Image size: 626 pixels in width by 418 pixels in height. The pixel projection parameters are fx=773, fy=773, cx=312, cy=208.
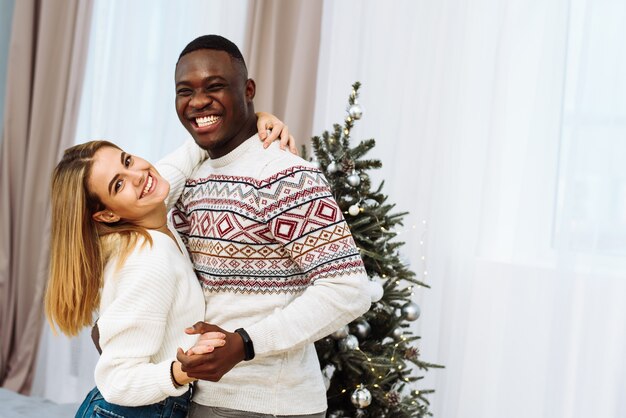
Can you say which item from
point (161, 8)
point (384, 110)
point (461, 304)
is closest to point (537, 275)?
point (461, 304)

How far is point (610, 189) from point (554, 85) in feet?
1.40

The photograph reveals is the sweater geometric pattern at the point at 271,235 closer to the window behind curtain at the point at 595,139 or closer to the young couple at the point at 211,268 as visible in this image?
the young couple at the point at 211,268

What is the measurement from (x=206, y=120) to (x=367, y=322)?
102 cm

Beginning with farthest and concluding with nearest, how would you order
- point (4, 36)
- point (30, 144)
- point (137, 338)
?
point (4, 36) < point (30, 144) < point (137, 338)

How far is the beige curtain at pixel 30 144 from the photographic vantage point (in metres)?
4.20

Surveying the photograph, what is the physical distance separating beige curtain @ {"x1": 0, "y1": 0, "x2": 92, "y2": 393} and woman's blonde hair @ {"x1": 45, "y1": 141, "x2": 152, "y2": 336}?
2668 millimetres

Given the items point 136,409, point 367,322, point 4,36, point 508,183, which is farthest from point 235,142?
point 4,36

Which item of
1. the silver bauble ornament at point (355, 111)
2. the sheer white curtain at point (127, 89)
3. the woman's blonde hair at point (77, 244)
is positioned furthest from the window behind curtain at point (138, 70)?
the woman's blonde hair at point (77, 244)

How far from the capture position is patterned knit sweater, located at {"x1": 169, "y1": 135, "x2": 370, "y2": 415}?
4.95ft

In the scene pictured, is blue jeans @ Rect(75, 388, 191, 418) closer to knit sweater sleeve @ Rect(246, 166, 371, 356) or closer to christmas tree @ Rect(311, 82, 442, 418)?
knit sweater sleeve @ Rect(246, 166, 371, 356)

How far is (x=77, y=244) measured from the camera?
1596mm

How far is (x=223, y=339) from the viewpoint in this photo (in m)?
1.40

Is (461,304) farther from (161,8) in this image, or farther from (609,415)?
(161,8)

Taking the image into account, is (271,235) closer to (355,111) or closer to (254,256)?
(254,256)
